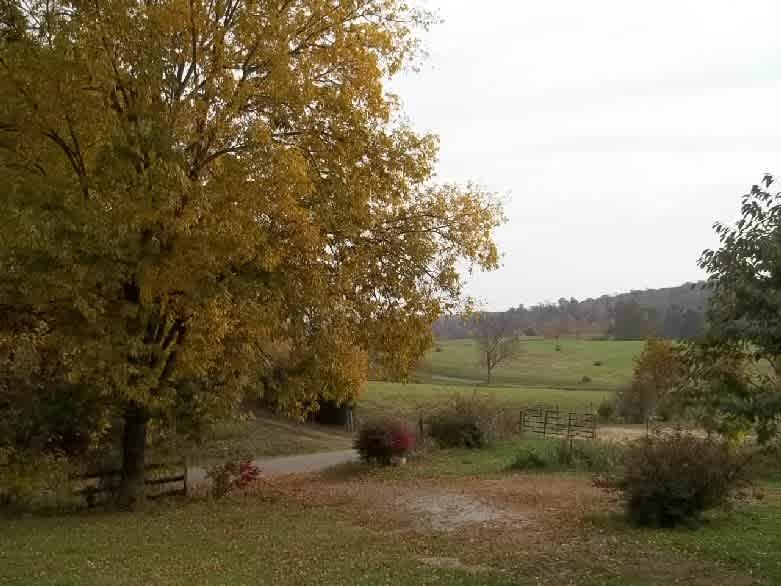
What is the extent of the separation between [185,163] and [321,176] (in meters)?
2.76

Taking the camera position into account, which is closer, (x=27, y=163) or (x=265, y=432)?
(x=27, y=163)

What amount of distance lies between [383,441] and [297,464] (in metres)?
4.29

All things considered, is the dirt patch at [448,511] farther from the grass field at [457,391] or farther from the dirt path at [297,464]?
the dirt path at [297,464]

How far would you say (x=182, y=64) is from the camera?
44.3 ft

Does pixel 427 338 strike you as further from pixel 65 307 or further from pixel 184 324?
pixel 65 307

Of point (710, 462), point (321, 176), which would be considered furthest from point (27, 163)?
point (710, 462)

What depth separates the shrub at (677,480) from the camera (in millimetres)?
12883

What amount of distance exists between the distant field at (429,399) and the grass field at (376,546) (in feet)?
80.6

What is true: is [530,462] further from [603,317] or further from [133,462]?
[603,317]

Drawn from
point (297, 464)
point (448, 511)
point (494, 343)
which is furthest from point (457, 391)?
point (494, 343)

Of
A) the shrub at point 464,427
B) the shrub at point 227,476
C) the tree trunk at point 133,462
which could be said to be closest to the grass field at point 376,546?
the shrub at point 227,476

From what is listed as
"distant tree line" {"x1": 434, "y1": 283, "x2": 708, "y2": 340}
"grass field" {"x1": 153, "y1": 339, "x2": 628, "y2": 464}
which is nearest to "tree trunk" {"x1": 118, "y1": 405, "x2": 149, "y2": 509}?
"grass field" {"x1": 153, "y1": 339, "x2": 628, "y2": 464}

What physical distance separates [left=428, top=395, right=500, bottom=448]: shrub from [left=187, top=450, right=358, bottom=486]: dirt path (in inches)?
138

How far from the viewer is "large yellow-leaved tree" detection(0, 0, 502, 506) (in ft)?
39.5
